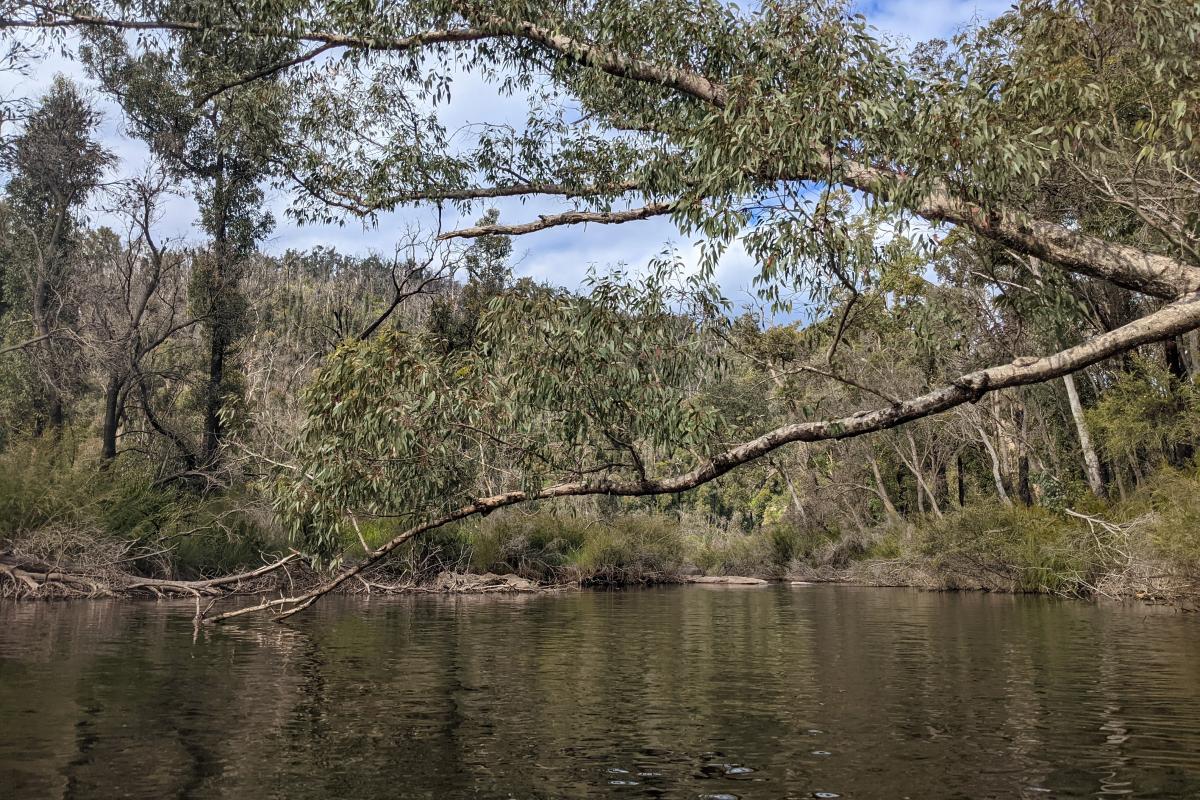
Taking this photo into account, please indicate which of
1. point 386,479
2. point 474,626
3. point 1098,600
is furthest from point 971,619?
point 386,479

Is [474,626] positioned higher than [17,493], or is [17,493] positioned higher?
[17,493]

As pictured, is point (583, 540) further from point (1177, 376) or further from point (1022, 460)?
point (1177, 376)

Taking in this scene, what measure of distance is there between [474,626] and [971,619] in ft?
32.9

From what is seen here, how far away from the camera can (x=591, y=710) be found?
29.9 ft

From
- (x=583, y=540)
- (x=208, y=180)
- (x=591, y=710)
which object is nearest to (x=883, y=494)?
(x=583, y=540)

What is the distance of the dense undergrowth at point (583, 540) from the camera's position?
2148 cm

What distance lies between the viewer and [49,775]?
20.7 feet

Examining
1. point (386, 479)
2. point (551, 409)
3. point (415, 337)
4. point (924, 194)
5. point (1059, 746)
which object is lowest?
point (1059, 746)

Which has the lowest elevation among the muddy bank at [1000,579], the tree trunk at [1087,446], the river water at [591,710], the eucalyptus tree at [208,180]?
the river water at [591,710]

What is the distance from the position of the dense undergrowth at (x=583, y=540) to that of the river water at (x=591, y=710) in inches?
177

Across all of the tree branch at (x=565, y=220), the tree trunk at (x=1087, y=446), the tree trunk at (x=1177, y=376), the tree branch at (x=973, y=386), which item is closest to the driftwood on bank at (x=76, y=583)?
the tree branch at (x=565, y=220)

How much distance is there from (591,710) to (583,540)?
76.1ft

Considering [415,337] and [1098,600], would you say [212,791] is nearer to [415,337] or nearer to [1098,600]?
[415,337]

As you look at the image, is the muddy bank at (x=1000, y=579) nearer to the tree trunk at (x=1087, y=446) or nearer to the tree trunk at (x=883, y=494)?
the tree trunk at (x=883, y=494)
